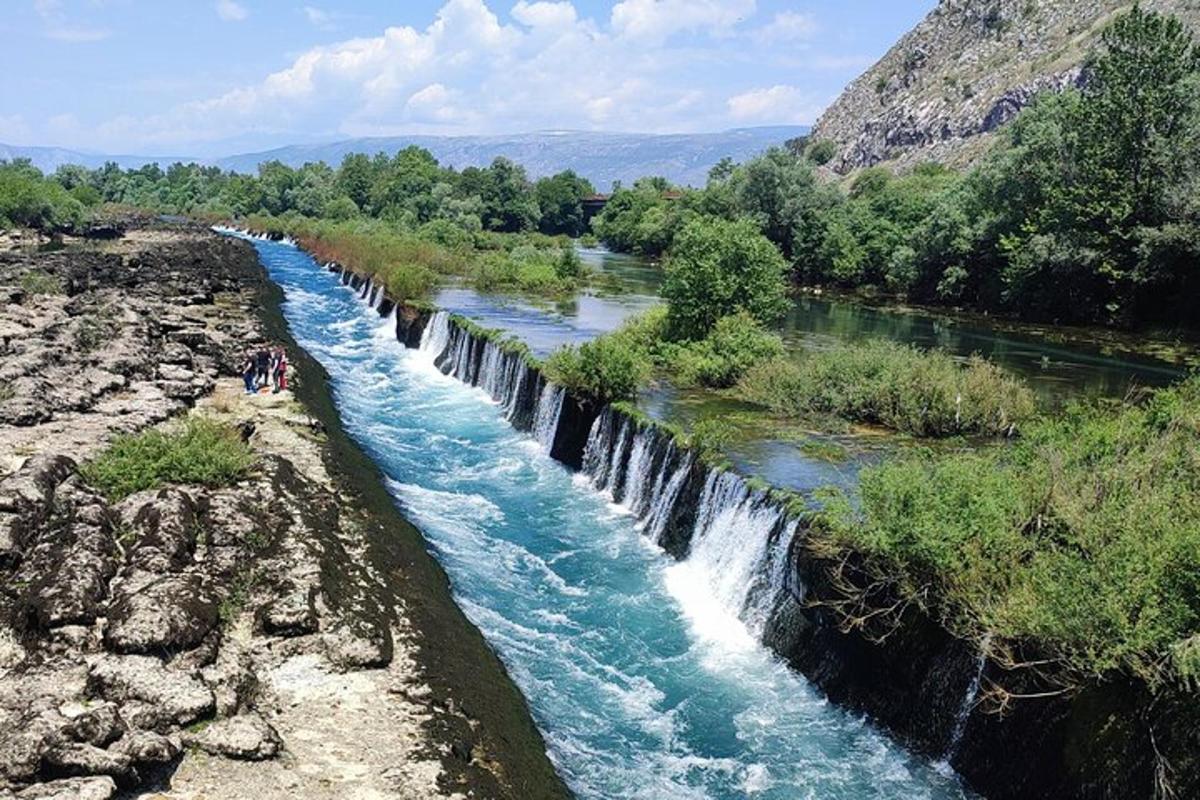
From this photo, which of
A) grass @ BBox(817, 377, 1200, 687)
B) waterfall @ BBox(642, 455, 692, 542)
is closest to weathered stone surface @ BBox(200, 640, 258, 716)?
grass @ BBox(817, 377, 1200, 687)

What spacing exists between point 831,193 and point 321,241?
4855 cm

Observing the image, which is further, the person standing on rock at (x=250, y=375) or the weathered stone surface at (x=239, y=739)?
the person standing on rock at (x=250, y=375)

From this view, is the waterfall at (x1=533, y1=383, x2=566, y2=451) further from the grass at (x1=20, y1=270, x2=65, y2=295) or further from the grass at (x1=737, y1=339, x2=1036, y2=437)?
the grass at (x1=20, y1=270, x2=65, y2=295)

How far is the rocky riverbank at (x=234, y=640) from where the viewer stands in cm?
1084

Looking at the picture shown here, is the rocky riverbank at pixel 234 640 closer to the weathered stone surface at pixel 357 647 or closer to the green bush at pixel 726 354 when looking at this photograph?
the weathered stone surface at pixel 357 647

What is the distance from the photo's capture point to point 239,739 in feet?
37.0

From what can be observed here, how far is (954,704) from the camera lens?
13273 mm

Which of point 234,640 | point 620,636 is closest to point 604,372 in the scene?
point 620,636

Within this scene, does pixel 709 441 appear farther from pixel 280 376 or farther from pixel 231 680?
pixel 280 376

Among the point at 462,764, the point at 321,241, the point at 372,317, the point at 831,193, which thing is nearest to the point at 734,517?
the point at 462,764

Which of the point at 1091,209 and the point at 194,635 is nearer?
the point at 194,635

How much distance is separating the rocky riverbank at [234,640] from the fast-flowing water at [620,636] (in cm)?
108

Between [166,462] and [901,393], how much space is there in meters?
18.1

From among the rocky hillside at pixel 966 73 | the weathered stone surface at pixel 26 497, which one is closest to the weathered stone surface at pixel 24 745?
the weathered stone surface at pixel 26 497
